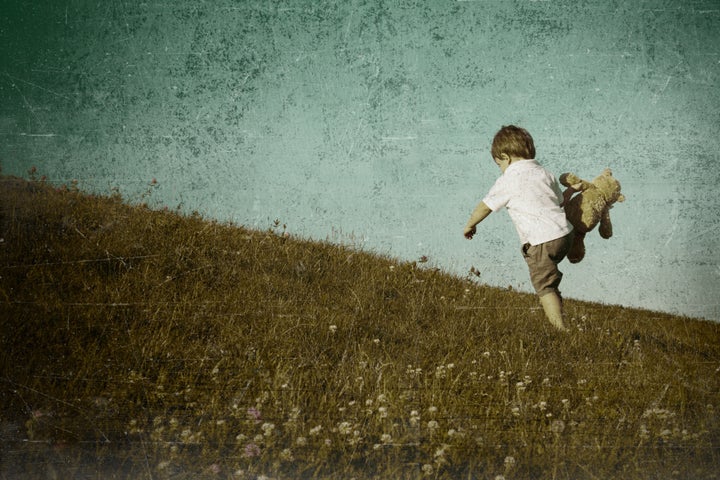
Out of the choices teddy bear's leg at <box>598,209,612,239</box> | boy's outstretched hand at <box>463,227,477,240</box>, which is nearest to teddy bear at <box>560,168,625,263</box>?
teddy bear's leg at <box>598,209,612,239</box>

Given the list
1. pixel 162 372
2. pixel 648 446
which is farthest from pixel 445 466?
pixel 162 372

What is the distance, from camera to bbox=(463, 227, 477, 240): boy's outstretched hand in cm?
472

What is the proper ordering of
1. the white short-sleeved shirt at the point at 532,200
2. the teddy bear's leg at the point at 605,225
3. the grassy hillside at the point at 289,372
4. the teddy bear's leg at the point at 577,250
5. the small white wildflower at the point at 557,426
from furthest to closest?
the teddy bear's leg at the point at 577,250 → the teddy bear's leg at the point at 605,225 → the white short-sleeved shirt at the point at 532,200 → the small white wildflower at the point at 557,426 → the grassy hillside at the point at 289,372

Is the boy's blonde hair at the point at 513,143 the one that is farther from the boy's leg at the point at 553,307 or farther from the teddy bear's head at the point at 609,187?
the boy's leg at the point at 553,307

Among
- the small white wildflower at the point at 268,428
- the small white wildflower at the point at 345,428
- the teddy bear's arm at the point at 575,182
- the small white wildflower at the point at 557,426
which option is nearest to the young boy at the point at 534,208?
the teddy bear's arm at the point at 575,182

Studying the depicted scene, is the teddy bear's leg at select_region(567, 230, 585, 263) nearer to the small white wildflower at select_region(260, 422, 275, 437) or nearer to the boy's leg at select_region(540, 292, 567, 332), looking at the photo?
the boy's leg at select_region(540, 292, 567, 332)

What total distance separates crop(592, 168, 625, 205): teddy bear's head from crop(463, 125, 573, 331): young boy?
41 cm

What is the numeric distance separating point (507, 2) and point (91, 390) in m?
4.18

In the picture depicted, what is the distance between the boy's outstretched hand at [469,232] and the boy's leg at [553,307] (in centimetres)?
99

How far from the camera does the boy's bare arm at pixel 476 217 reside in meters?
4.73

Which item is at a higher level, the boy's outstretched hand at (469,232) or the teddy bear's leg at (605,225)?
the teddy bear's leg at (605,225)

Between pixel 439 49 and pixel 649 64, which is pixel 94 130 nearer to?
pixel 439 49

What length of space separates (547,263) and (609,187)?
85cm

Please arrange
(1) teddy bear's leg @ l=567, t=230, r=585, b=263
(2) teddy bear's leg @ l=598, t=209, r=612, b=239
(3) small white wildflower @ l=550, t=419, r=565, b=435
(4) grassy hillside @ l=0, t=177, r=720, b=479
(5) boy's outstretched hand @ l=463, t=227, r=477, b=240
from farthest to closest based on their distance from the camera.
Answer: (1) teddy bear's leg @ l=567, t=230, r=585, b=263
(2) teddy bear's leg @ l=598, t=209, r=612, b=239
(5) boy's outstretched hand @ l=463, t=227, r=477, b=240
(3) small white wildflower @ l=550, t=419, r=565, b=435
(4) grassy hillside @ l=0, t=177, r=720, b=479
